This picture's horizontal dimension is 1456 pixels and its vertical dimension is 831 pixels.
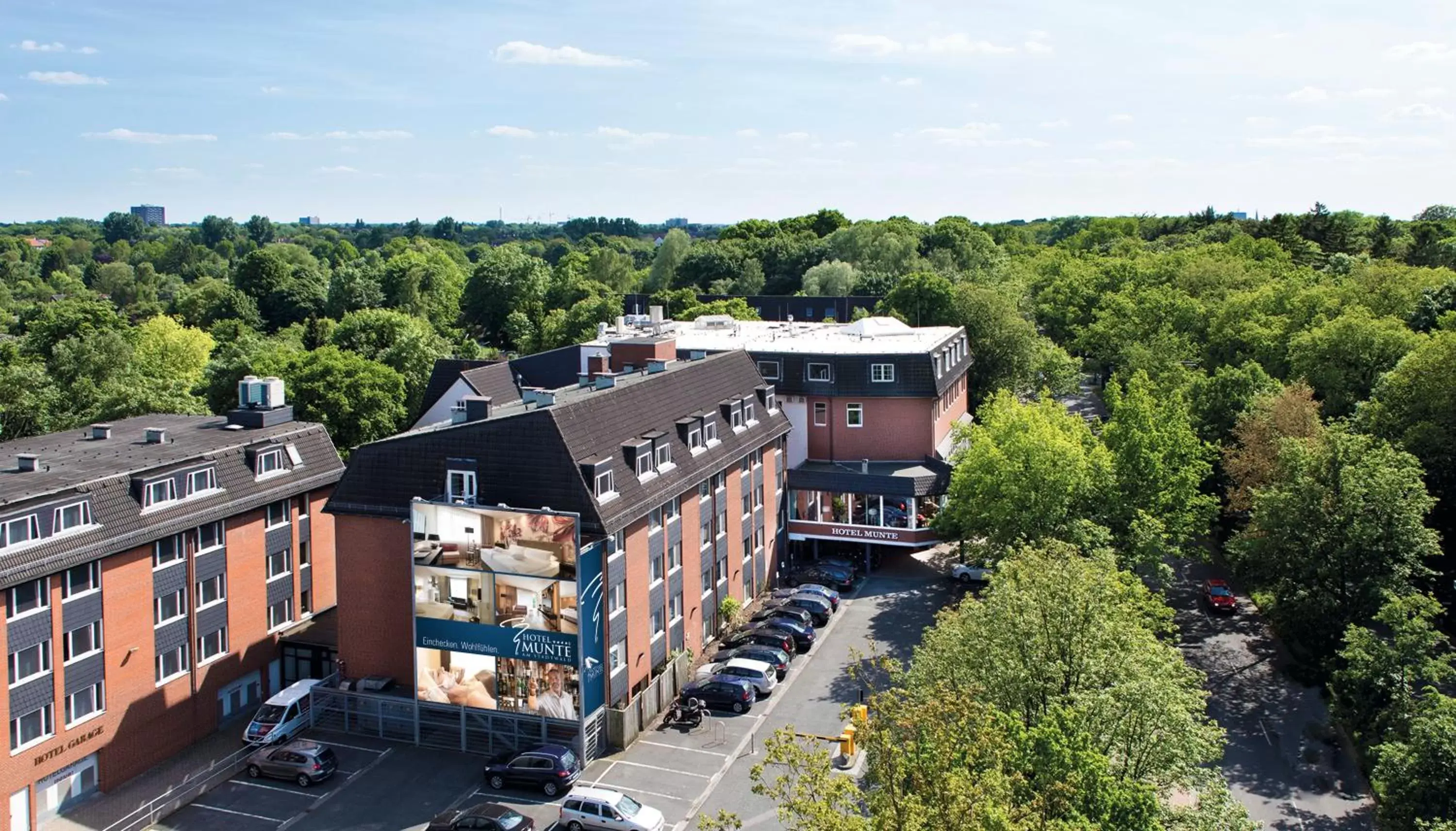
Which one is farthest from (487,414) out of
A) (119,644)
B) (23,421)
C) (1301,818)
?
(23,421)

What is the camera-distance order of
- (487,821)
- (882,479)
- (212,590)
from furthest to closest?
(882,479) < (212,590) < (487,821)

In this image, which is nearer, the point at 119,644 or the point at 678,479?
the point at 119,644

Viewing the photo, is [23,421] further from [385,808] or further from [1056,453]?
[1056,453]

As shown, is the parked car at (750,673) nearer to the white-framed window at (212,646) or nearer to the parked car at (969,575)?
the parked car at (969,575)

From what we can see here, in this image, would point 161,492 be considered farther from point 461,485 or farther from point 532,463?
point 532,463

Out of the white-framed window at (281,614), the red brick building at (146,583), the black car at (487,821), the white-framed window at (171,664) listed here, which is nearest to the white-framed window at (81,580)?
the red brick building at (146,583)

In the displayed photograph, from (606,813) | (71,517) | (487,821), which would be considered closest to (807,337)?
(606,813)
